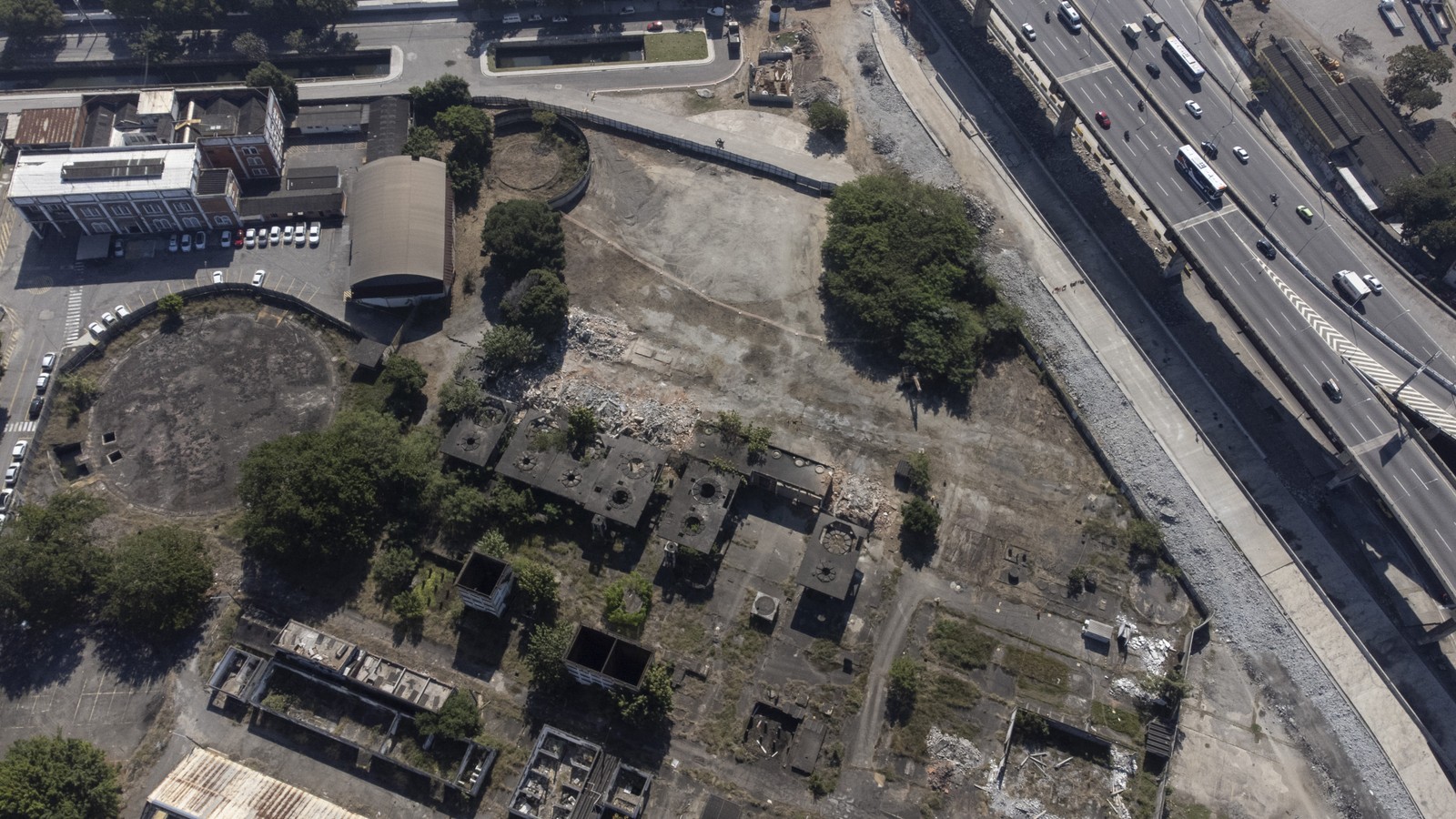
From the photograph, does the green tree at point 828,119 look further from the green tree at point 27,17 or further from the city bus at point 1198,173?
the green tree at point 27,17

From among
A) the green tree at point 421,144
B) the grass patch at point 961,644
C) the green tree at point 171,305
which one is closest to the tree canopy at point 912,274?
the grass patch at point 961,644

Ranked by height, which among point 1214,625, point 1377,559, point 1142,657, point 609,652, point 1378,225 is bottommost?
point 609,652

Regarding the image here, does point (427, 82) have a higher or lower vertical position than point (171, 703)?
higher

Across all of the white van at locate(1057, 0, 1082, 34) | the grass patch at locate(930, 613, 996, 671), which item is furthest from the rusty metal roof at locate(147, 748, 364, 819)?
the white van at locate(1057, 0, 1082, 34)

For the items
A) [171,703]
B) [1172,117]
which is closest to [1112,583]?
[1172,117]

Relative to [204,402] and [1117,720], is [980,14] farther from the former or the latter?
[204,402]

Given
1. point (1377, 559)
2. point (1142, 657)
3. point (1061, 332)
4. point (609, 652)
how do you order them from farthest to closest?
point (1061, 332)
point (1377, 559)
point (1142, 657)
point (609, 652)

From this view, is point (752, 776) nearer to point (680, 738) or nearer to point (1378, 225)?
point (680, 738)
